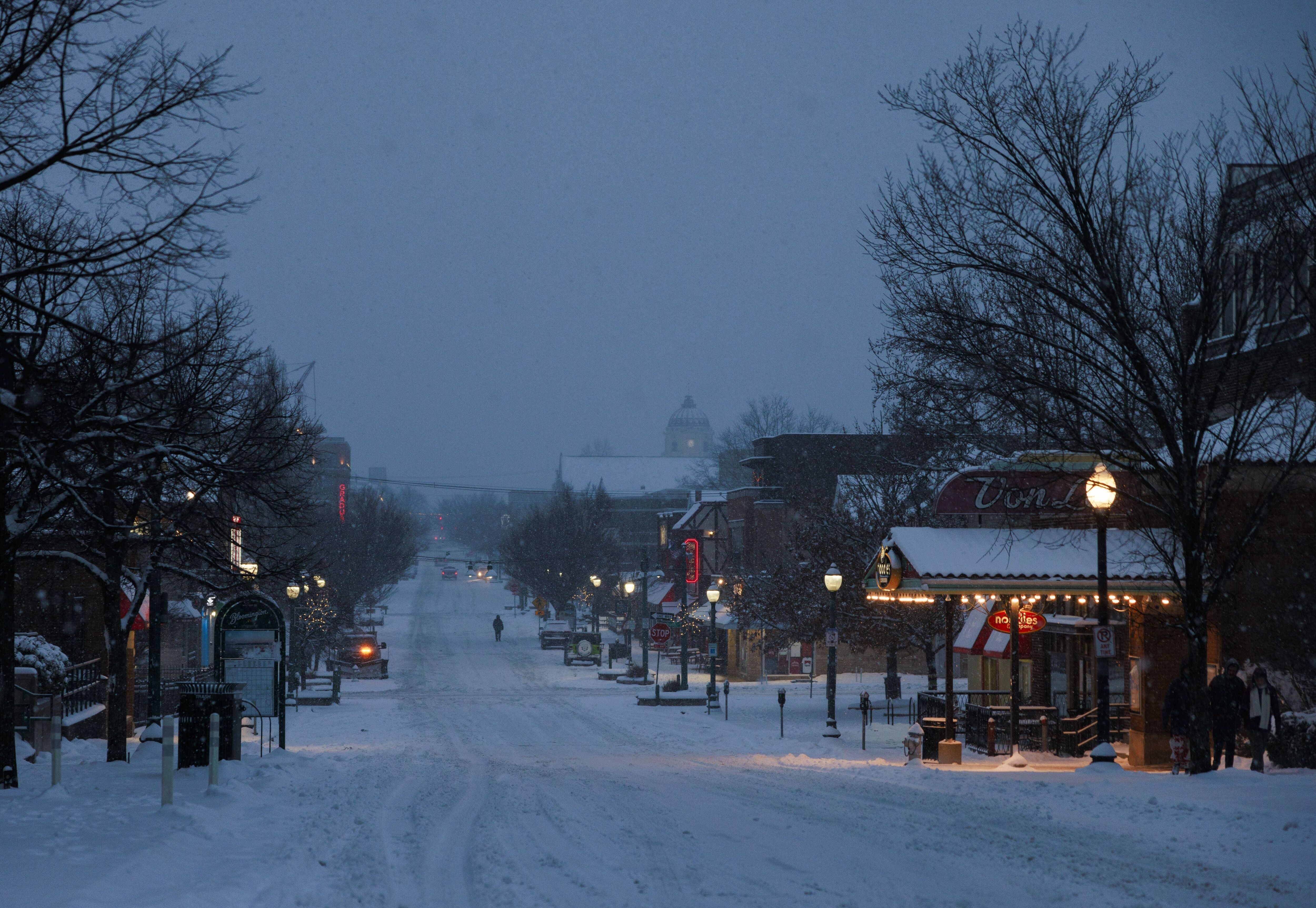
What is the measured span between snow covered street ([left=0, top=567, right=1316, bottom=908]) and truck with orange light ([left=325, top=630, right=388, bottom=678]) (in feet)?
88.1

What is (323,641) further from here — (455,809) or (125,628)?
(455,809)

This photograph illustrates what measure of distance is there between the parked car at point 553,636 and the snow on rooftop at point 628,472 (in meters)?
70.6

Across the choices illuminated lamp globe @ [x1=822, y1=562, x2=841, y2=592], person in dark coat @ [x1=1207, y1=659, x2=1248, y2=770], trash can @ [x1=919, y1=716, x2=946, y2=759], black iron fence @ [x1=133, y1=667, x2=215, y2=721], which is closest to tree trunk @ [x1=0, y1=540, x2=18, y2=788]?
black iron fence @ [x1=133, y1=667, x2=215, y2=721]

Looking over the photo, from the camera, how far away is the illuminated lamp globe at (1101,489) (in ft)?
50.4

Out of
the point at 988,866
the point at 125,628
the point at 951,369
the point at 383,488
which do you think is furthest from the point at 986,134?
the point at 383,488

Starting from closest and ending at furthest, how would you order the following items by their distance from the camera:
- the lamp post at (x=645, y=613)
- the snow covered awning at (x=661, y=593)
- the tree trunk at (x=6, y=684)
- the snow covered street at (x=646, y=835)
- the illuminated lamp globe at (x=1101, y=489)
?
1. the snow covered street at (x=646, y=835)
2. the tree trunk at (x=6, y=684)
3. the illuminated lamp globe at (x=1101, y=489)
4. the lamp post at (x=645, y=613)
5. the snow covered awning at (x=661, y=593)

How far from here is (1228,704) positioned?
16.0 meters

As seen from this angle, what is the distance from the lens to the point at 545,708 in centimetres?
3325

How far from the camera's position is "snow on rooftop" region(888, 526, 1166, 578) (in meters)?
19.8

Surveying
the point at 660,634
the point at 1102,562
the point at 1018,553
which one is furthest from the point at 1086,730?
the point at 660,634

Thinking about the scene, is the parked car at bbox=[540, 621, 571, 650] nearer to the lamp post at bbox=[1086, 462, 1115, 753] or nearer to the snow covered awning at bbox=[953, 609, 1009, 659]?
the snow covered awning at bbox=[953, 609, 1009, 659]

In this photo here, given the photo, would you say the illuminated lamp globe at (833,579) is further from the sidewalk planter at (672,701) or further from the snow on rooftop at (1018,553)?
the sidewalk planter at (672,701)

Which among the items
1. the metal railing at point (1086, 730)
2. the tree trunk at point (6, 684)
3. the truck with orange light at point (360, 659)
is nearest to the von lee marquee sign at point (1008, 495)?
the metal railing at point (1086, 730)

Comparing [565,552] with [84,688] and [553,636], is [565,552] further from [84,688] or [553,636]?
[84,688]
